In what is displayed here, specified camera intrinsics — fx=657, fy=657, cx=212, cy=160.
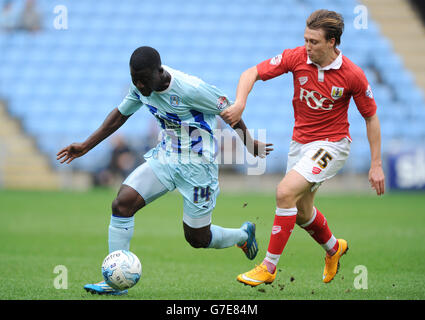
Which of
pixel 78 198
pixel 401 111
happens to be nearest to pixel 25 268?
pixel 78 198

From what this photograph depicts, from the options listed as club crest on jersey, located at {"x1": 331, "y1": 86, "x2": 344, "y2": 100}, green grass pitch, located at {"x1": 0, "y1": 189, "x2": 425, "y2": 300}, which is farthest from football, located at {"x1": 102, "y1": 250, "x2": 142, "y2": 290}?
club crest on jersey, located at {"x1": 331, "y1": 86, "x2": 344, "y2": 100}

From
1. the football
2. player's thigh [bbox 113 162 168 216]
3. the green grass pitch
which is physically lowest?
the green grass pitch

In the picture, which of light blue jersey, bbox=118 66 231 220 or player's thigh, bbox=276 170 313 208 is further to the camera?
light blue jersey, bbox=118 66 231 220

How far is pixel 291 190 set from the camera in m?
5.49

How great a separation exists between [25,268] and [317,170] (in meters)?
3.33

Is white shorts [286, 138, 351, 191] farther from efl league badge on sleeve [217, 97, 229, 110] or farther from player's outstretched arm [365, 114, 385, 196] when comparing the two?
efl league badge on sleeve [217, 97, 229, 110]

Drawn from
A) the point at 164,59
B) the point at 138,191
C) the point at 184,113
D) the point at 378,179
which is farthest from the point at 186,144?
the point at 164,59

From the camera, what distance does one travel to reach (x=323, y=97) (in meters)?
5.67

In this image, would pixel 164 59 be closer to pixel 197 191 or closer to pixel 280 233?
pixel 197 191

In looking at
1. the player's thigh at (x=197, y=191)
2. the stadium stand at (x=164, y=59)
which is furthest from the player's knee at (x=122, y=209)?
the stadium stand at (x=164, y=59)

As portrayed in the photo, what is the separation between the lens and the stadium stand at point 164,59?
772 inches

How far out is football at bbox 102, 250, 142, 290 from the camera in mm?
5273

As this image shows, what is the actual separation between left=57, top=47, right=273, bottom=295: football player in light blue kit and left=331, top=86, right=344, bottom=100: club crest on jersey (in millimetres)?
834

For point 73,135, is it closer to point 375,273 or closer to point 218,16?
point 218,16
